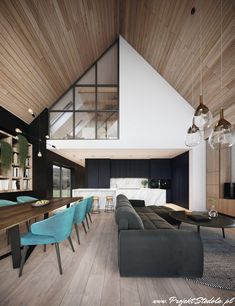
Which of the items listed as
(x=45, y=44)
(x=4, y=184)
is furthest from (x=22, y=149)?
(x=45, y=44)

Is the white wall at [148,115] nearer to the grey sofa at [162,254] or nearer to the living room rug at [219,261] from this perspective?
the living room rug at [219,261]

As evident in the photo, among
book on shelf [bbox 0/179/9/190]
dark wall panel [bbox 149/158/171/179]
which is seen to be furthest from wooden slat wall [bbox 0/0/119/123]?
dark wall panel [bbox 149/158/171/179]

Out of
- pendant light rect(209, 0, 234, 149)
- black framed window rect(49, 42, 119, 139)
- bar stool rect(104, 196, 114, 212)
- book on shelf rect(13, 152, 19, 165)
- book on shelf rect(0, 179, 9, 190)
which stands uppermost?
black framed window rect(49, 42, 119, 139)

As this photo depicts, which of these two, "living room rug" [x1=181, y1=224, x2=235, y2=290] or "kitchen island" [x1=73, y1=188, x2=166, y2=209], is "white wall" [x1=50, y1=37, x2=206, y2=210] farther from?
"living room rug" [x1=181, y1=224, x2=235, y2=290]

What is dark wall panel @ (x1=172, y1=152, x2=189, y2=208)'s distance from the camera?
7822mm

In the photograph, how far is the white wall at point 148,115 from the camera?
22.6 feet

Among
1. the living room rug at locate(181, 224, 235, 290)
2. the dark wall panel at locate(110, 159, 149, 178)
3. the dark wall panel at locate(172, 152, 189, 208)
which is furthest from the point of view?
the dark wall panel at locate(110, 159, 149, 178)

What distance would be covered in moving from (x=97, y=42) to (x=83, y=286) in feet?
21.9

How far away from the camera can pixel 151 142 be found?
6895 millimetres

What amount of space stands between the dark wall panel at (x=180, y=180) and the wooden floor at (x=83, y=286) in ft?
19.2

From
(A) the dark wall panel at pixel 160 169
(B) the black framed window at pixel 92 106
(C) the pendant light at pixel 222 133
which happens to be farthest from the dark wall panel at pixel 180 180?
(C) the pendant light at pixel 222 133

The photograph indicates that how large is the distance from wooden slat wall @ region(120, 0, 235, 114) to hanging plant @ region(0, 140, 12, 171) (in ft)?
16.4

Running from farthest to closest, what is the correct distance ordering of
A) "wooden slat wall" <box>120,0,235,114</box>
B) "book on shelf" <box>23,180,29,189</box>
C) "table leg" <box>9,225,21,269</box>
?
"book on shelf" <box>23,180,29,189</box> < "wooden slat wall" <box>120,0,235,114</box> < "table leg" <box>9,225,21,269</box>

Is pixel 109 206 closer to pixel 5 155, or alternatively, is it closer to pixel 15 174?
pixel 15 174
